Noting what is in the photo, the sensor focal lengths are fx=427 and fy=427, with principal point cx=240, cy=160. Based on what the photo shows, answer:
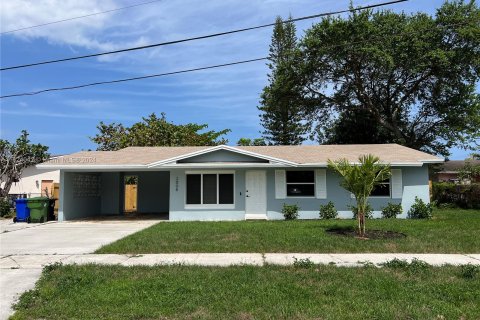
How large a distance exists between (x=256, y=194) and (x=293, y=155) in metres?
2.95

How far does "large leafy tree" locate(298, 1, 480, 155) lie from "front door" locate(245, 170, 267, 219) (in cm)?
1256

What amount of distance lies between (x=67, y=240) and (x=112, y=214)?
34.4ft

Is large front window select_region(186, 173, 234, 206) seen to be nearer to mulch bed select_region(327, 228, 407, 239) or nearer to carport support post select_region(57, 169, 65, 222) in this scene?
carport support post select_region(57, 169, 65, 222)

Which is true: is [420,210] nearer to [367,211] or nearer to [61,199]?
[367,211]

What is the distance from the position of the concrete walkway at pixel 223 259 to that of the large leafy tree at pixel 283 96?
77.8ft

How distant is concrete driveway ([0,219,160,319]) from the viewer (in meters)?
7.40

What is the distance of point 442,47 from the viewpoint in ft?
95.2

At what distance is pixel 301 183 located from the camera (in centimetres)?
1931

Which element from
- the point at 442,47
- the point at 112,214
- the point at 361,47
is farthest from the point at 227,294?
the point at 442,47

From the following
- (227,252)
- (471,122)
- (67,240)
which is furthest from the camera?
(471,122)

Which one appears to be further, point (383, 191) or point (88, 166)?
point (383, 191)

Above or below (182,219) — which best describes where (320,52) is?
above

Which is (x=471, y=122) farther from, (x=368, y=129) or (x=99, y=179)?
(x=99, y=179)

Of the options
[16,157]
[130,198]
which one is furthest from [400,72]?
[16,157]
